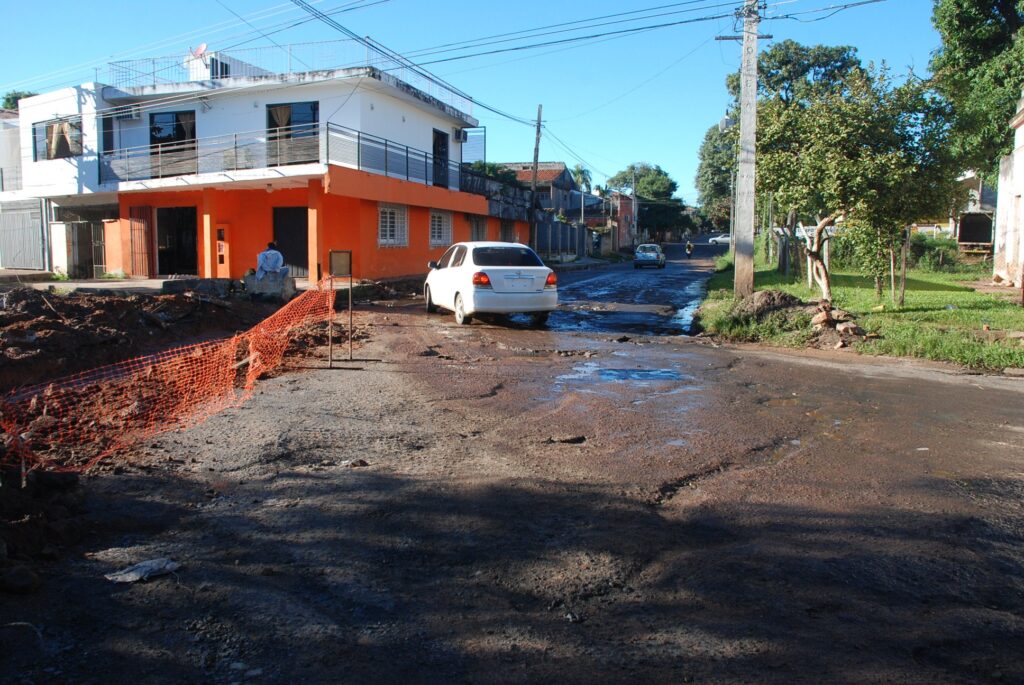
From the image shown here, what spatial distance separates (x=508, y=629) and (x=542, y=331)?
38.8 feet

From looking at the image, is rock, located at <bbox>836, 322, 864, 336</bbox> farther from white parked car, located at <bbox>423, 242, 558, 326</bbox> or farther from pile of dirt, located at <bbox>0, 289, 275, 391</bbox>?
pile of dirt, located at <bbox>0, 289, 275, 391</bbox>

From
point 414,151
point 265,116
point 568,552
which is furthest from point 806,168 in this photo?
point 265,116

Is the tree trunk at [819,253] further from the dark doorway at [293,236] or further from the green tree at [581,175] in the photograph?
the green tree at [581,175]

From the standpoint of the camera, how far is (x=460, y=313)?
621 inches

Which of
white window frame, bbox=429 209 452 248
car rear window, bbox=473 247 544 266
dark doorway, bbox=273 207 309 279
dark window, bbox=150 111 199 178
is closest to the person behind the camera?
car rear window, bbox=473 247 544 266

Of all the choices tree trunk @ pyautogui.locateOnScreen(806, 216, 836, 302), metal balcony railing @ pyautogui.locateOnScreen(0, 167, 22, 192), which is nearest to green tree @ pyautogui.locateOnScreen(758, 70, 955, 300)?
tree trunk @ pyautogui.locateOnScreen(806, 216, 836, 302)

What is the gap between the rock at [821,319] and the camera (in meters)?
13.9

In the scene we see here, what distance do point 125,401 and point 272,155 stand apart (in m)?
18.4

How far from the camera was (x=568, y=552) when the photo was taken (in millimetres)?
4562

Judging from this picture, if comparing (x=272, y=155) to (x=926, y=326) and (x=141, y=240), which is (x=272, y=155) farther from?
(x=926, y=326)

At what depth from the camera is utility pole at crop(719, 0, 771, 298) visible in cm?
1669

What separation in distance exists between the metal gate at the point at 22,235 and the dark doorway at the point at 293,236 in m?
11.7

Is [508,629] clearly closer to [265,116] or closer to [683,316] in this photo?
[683,316]

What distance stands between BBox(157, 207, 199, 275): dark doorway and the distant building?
88.9 ft
